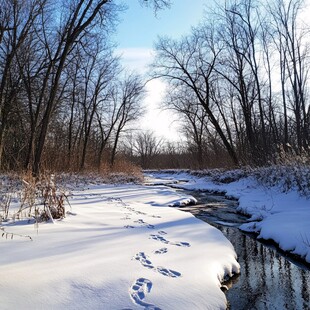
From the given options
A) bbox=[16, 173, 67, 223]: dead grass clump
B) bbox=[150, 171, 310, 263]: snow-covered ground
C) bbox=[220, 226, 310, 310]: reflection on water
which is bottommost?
bbox=[220, 226, 310, 310]: reflection on water

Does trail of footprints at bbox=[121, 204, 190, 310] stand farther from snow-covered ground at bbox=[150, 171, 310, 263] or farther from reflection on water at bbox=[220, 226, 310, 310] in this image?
snow-covered ground at bbox=[150, 171, 310, 263]

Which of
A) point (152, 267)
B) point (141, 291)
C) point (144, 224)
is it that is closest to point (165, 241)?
point (144, 224)

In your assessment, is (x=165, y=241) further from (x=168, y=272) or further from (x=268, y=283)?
(x=268, y=283)

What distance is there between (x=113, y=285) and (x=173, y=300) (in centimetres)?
58

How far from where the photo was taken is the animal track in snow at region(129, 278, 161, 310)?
260 centimetres

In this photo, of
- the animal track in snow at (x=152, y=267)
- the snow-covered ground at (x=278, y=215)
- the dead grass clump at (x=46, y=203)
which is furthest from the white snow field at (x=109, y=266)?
the snow-covered ground at (x=278, y=215)

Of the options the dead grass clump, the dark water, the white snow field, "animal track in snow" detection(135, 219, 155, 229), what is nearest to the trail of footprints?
the white snow field

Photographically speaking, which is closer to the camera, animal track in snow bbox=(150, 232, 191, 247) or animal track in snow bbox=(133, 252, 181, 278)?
animal track in snow bbox=(133, 252, 181, 278)

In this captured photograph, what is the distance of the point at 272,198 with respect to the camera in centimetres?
968

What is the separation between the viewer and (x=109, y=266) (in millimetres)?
3346

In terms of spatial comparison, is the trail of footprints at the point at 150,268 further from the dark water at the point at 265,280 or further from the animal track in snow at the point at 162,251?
the dark water at the point at 265,280

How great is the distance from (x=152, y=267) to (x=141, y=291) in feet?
2.23

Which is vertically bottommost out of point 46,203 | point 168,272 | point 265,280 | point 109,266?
point 265,280

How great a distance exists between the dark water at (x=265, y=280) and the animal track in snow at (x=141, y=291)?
1040 millimetres
